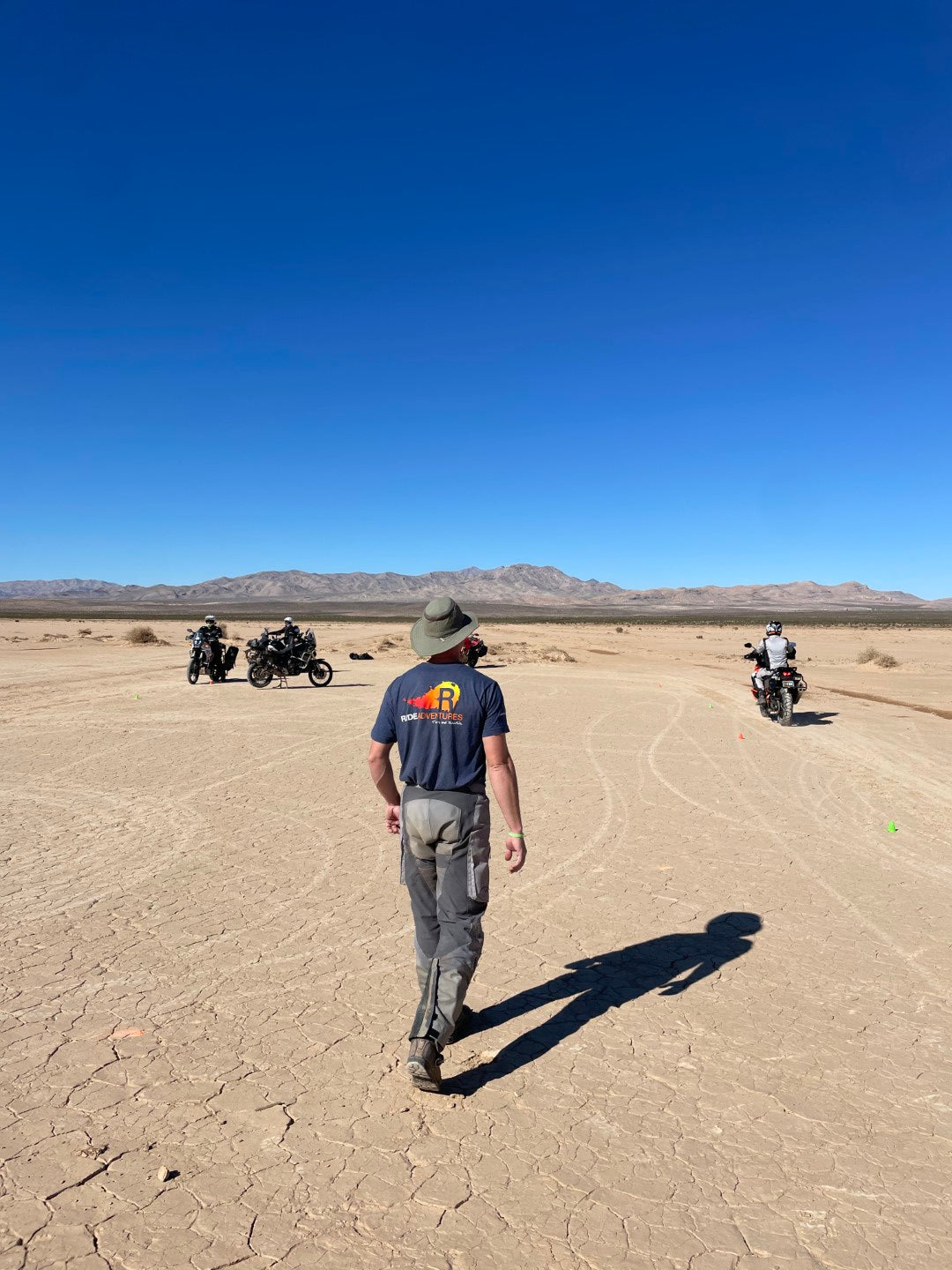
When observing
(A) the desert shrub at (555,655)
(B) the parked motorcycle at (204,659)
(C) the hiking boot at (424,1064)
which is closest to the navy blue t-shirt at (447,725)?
(C) the hiking boot at (424,1064)

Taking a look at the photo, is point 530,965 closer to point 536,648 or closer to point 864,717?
point 864,717

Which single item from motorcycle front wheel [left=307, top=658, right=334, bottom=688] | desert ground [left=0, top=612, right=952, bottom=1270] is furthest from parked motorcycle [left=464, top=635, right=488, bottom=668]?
desert ground [left=0, top=612, right=952, bottom=1270]

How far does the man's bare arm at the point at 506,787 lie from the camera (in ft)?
12.5

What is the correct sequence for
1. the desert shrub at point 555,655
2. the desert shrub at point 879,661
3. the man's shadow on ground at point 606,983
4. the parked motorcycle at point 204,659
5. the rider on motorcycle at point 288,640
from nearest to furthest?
the man's shadow on ground at point 606,983 → the rider on motorcycle at point 288,640 → the parked motorcycle at point 204,659 → the desert shrub at point 879,661 → the desert shrub at point 555,655

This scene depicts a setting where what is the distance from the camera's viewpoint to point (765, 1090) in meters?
3.89

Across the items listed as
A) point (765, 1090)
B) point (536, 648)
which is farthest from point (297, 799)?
point (536, 648)

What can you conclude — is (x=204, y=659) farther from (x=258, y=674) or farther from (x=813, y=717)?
(x=813, y=717)

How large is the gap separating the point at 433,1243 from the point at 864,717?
50.4 ft

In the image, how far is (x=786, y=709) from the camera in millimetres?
15109

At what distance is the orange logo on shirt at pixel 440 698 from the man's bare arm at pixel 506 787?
0.23 metres

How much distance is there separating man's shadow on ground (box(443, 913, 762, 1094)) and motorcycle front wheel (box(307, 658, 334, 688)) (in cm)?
1597

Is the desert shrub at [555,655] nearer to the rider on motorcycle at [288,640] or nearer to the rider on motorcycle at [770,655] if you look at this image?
the rider on motorcycle at [288,640]

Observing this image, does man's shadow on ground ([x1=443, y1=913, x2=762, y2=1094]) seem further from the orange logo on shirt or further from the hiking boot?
the orange logo on shirt

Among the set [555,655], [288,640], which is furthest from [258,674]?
[555,655]
